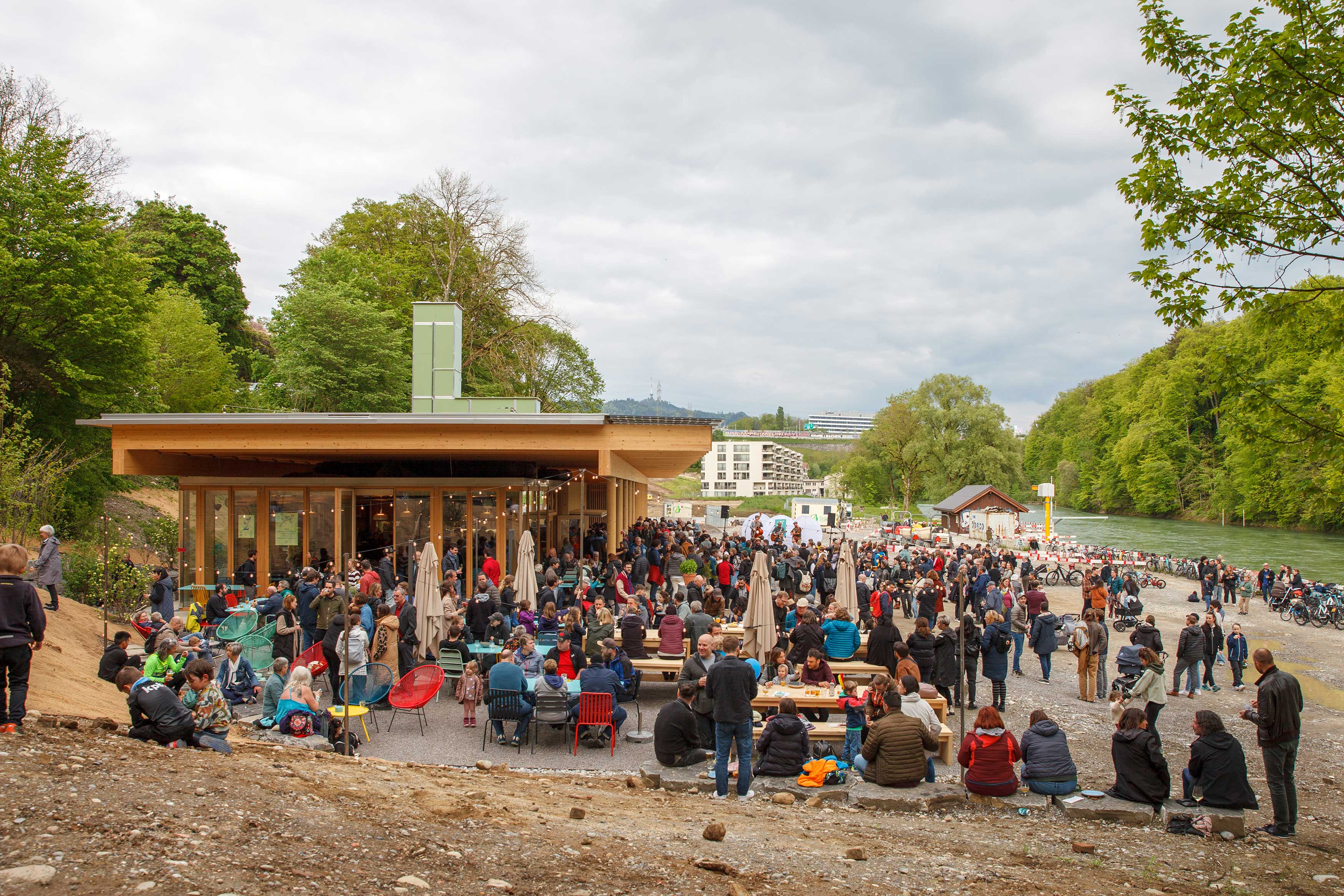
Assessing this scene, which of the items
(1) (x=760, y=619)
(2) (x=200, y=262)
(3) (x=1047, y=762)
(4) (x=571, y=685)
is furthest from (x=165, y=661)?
(2) (x=200, y=262)

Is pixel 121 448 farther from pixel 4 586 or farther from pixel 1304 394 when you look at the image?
pixel 1304 394

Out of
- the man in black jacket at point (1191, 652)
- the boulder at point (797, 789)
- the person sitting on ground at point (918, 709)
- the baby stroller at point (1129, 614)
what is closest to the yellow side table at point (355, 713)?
the boulder at point (797, 789)

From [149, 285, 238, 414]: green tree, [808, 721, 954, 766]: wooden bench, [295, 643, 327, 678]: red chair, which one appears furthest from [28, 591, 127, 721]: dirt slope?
[149, 285, 238, 414]: green tree

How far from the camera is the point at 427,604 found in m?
10.9

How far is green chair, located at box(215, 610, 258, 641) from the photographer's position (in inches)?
444

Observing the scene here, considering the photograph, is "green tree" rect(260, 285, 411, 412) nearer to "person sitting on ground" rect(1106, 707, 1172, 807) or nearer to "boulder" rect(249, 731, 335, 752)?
"boulder" rect(249, 731, 335, 752)

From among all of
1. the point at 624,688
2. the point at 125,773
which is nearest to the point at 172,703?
the point at 125,773

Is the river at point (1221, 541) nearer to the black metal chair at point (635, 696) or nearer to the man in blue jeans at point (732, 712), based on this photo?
the black metal chair at point (635, 696)

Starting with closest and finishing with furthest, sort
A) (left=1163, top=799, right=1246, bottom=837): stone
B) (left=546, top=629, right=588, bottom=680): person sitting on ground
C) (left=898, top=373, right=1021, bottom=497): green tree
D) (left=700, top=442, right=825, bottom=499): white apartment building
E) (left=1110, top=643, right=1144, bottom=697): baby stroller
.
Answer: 1. (left=1163, top=799, right=1246, bottom=837): stone
2. (left=546, top=629, right=588, bottom=680): person sitting on ground
3. (left=1110, top=643, right=1144, bottom=697): baby stroller
4. (left=898, top=373, right=1021, bottom=497): green tree
5. (left=700, top=442, right=825, bottom=499): white apartment building

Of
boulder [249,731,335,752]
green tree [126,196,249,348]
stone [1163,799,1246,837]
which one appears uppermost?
green tree [126,196,249,348]

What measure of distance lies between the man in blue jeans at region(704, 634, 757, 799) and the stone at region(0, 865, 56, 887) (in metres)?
4.52

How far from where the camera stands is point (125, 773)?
198 inches

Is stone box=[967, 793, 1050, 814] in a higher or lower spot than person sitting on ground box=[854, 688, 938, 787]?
lower

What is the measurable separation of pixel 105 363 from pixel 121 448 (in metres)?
9.55
